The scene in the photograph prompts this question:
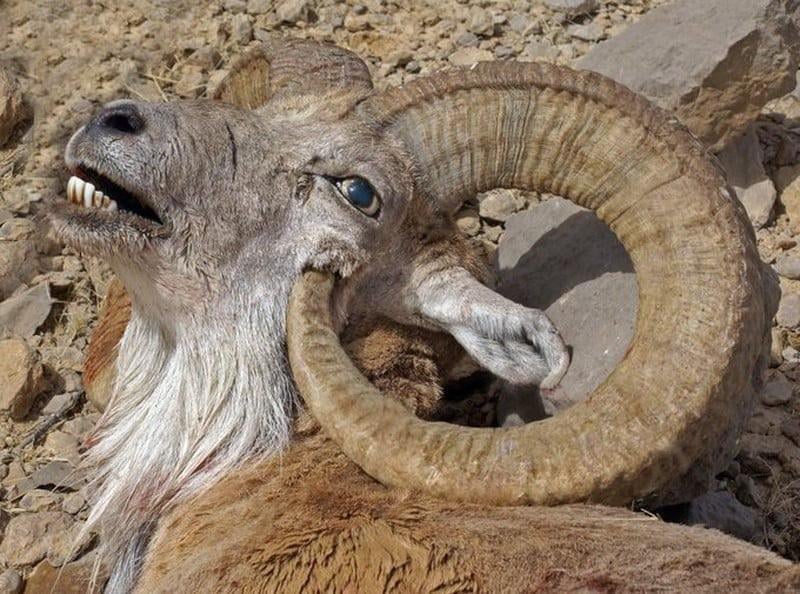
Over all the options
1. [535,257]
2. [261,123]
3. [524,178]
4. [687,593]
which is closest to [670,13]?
[535,257]

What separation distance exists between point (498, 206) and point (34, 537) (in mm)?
3257

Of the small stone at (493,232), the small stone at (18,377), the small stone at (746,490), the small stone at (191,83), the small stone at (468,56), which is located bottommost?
the small stone at (18,377)

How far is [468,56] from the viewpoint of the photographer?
8.05 m

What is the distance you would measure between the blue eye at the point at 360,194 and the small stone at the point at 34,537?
216 cm

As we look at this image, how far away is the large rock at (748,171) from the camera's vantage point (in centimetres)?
684

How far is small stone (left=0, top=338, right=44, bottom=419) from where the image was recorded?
603 centimetres

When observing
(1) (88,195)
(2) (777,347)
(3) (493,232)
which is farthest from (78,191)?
(2) (777,347)

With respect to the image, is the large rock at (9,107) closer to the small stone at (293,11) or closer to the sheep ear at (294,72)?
the small stone at (293,11)

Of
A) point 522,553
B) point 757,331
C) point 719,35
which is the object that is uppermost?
point 719,35

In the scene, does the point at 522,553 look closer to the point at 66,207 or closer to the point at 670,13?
the point at 66,207

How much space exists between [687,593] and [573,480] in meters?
0.54

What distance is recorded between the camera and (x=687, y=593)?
363 cm

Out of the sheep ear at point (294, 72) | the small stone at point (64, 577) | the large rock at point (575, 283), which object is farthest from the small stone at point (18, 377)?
the large rock at point (575, 283)

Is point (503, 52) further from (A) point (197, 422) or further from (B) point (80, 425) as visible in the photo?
(A) point (197, 422)
